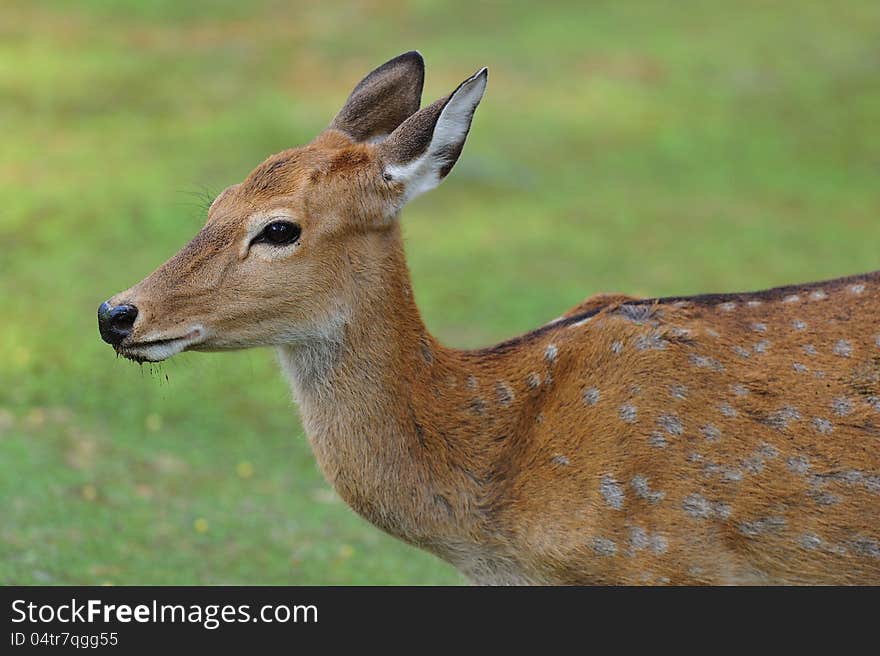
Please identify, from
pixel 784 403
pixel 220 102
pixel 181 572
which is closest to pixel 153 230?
pixel 220 102

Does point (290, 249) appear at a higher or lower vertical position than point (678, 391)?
higher

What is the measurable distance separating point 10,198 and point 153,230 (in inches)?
64.9

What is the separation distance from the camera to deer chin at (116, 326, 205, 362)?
5.06 m

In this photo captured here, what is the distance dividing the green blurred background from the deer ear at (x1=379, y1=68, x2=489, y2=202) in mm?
1022

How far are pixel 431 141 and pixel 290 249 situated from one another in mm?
677

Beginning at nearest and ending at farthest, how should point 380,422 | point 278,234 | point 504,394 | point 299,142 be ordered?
point 278,234
point 380,422
point 504,394
point 299,142

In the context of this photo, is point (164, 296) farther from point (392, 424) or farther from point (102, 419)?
point (102, 419)

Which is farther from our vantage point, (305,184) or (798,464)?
(305,184)

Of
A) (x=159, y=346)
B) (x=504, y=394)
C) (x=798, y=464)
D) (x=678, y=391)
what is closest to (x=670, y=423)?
(x=678, y=391)

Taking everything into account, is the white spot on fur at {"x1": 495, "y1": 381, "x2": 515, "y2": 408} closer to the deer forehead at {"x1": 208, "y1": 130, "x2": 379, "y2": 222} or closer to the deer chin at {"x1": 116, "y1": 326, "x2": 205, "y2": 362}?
the deer forehead at {"x1": 208, "y1": 130, "x2": 379, "y2": 222}

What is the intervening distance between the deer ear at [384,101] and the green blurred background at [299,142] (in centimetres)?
74

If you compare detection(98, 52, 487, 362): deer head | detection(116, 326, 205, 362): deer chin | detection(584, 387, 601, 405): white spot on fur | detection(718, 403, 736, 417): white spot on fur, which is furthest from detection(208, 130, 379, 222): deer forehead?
detection(718, 403, 736, 417): white spot on fur

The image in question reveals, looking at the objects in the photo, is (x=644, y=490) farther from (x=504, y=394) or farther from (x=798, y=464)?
(x=504, y=394)

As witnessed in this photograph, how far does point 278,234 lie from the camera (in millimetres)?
5262
